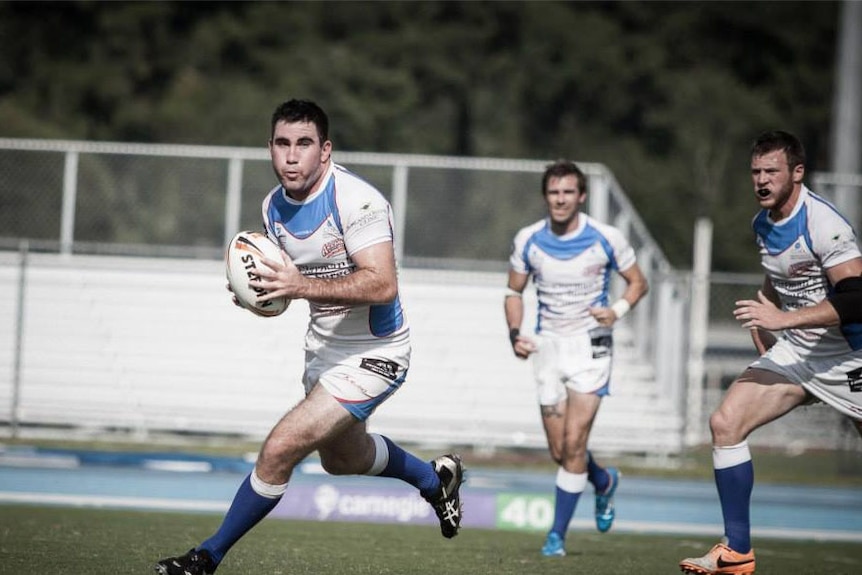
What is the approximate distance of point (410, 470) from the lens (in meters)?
7.14

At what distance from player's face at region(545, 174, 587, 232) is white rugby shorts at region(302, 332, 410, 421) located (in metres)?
3.02

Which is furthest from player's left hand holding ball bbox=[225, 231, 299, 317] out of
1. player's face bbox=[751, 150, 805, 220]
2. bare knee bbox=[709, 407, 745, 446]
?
player's face bbox=[751, 150, 805, 220]

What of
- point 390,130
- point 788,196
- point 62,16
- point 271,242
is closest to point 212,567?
point 271,242

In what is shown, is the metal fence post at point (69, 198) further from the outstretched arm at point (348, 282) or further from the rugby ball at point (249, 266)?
the outstretched arm at point (348, 282)

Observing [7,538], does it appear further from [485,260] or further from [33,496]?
[485,260]

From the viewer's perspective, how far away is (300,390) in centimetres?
1605

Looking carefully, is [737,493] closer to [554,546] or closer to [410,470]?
[410,470]

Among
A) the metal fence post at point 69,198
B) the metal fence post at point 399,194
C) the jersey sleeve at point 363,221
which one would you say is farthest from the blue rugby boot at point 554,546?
the metal fence post at point 69,198

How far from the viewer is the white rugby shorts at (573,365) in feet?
30.5

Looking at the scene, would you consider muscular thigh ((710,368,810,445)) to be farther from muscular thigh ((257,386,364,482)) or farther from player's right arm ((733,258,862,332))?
muscular thigh ((257,386,364,482))

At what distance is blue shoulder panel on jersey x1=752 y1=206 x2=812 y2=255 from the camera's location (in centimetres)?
705

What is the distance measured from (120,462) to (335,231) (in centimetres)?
760

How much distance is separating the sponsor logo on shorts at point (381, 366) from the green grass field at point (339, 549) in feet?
4.16

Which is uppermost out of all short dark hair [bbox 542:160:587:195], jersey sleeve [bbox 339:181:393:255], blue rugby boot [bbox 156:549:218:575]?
short dark hair [bbox 542:160:587:195]
